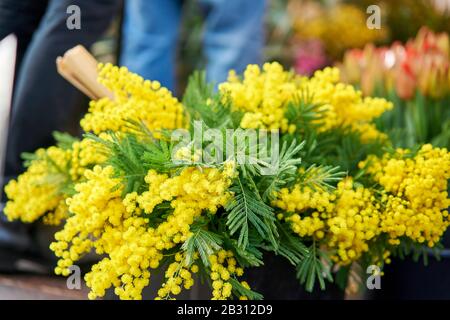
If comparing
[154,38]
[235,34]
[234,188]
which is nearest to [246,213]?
[234,188]

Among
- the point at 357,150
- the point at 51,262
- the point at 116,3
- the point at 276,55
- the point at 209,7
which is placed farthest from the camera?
the point at 276,55

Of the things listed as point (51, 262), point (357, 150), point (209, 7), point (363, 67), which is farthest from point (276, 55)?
point (357, 150)

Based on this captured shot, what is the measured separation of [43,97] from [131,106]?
708mm

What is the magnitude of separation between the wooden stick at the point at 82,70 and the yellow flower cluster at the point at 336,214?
0.42 metres

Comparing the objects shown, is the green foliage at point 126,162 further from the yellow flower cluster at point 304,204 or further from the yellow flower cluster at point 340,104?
the yellow flower cluster at point 340,104

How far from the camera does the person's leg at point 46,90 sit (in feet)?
5.80

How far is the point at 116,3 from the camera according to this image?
1.89 meters

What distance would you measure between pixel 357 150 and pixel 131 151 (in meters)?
0.46

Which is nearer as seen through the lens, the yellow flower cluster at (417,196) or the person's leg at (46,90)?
the yellow flower cluster at (417,196)

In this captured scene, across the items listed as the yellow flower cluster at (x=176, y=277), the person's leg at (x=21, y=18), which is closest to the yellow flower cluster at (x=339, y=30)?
the person's leg at (x=21, y=18)

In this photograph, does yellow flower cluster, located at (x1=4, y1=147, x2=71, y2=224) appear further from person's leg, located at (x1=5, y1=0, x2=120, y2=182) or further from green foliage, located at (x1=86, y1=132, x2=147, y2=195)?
person's leg, located at (x1=5, y1=0, x2=120, y2=182)

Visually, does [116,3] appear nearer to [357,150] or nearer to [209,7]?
[209,7]

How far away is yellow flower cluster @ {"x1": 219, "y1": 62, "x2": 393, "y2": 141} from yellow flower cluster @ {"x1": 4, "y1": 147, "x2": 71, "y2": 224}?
0.35 metres

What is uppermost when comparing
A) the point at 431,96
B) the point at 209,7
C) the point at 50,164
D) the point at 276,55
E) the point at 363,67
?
the point at 276,55
